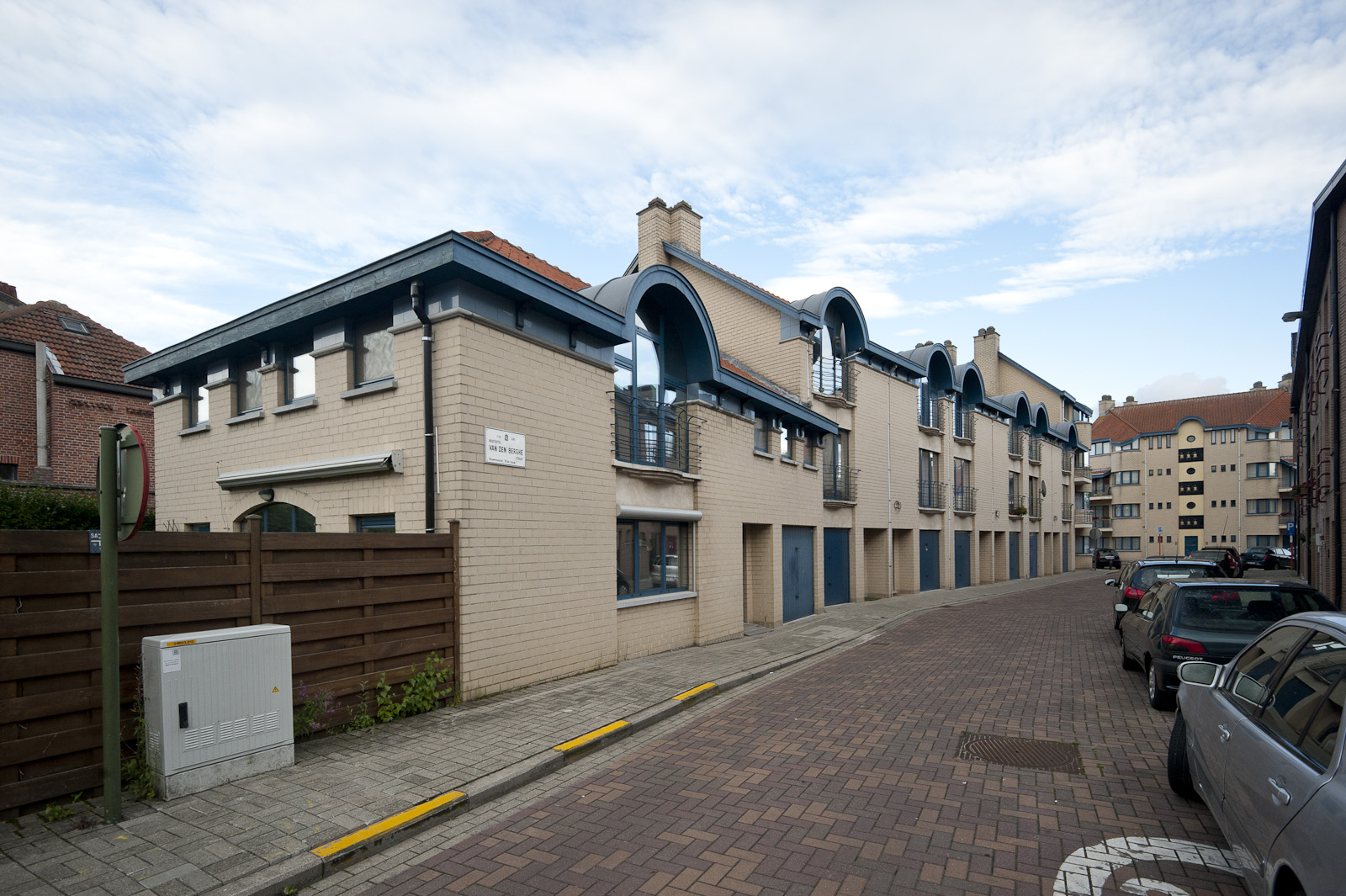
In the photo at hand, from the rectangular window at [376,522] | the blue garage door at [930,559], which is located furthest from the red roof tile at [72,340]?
the blue garage door at [930,559]

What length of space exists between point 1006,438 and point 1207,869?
3196 centimetres

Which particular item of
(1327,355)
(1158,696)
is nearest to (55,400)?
(1158,696)

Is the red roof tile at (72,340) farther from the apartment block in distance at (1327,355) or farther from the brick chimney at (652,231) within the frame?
the apartment block in distance at (1327,355)

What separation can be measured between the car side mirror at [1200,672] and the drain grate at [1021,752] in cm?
160

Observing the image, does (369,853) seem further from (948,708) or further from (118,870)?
(948,708)

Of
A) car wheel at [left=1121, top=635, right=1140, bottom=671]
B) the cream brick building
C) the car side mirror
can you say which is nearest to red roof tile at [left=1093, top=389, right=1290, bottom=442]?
the cream brick building

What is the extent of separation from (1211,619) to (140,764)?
973cm

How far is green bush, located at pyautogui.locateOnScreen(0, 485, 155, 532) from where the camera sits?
35.9 feet

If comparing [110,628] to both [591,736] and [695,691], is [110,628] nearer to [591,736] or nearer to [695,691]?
[591,736]

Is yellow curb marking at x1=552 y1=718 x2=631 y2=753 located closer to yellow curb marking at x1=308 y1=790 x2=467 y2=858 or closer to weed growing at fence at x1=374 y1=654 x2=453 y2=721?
yellow curb marking at x1=308 y1=790 x2=467 y2=858

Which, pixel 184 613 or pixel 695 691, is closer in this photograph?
pixel 184 613

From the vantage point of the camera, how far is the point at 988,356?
125ft

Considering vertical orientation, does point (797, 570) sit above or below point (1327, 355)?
below

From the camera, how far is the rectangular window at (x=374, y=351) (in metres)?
9.09
